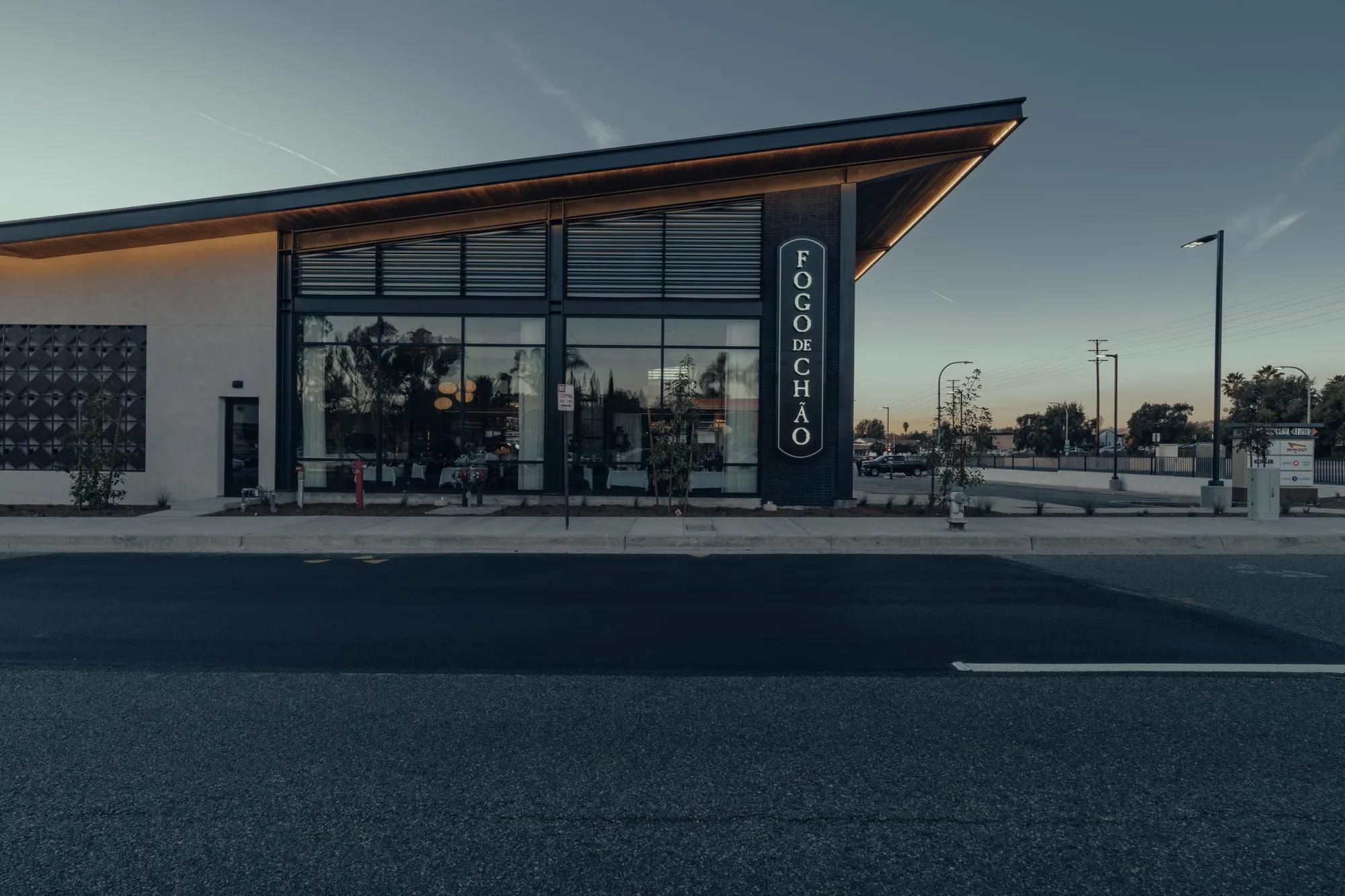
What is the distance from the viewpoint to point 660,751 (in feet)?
13.2

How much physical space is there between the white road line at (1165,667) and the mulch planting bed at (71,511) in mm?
17122

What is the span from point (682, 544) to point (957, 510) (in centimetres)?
545

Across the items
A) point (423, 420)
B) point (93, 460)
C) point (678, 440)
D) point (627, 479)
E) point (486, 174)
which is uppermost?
point (486, 174)

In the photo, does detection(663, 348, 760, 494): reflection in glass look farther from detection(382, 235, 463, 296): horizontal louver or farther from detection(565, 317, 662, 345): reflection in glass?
detection(382, 235, 463, 296): horizontal louver

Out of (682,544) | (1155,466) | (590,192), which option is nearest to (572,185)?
(590,192)

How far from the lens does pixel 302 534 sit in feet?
41.0

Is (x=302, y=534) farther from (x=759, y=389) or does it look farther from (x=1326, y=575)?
(x=1326, y=575)

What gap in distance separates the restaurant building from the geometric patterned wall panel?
0.17 feet

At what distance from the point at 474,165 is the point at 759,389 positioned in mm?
8406

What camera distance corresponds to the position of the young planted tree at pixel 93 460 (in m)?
15.8

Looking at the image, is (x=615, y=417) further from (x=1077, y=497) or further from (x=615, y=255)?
(x=1077, y=497)

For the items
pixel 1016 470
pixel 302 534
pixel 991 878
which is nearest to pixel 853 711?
pixel 991 878

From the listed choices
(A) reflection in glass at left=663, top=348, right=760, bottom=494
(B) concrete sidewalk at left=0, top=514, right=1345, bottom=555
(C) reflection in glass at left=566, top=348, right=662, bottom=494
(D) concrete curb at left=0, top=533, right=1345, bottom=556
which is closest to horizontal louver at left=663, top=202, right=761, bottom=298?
(A) reflection in glass at left=663, top=348, right=760, bottom=494

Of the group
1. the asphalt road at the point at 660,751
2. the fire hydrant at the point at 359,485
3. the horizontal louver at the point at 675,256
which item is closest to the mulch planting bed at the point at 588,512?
the fire hydrant at the point at 359,485
